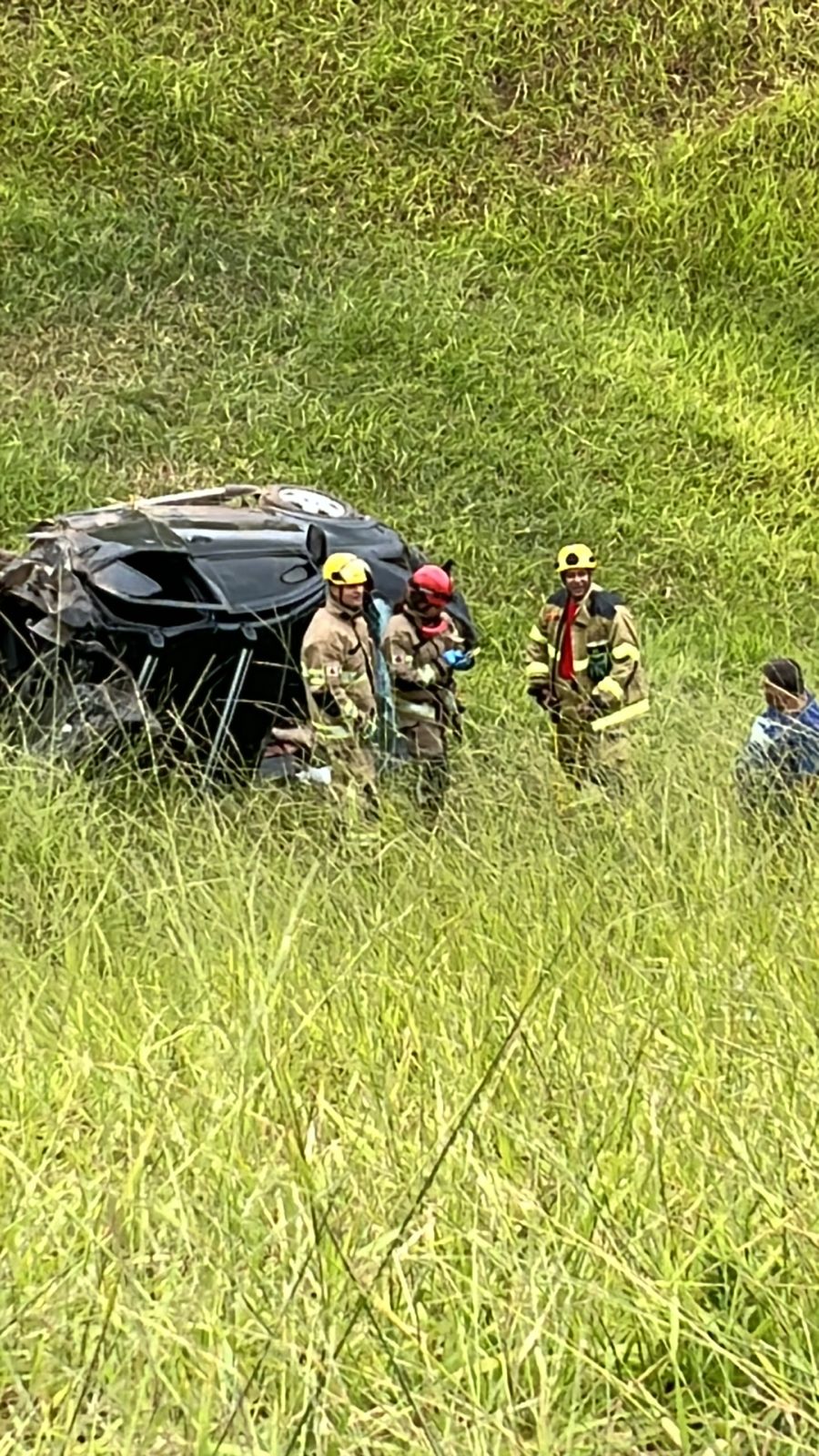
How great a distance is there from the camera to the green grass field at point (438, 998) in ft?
5.57

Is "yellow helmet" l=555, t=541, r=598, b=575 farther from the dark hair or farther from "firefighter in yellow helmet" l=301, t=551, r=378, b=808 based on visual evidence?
the dark hair

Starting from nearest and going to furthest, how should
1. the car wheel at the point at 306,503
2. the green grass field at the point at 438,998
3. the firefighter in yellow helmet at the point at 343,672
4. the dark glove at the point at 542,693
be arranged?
the green grass field at the point at 438,998 < the firefighter in yellow helmet at the point at 343,672 < the dark glove at the point at 542,693 < the car wheel at the point at 306,503

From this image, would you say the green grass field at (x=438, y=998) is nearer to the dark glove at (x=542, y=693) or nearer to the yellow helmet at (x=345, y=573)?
the dark glove at (x=542, y=693)

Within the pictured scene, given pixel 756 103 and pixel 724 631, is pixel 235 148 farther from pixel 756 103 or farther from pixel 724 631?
pixel 724 631

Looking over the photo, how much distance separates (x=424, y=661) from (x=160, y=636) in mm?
1077

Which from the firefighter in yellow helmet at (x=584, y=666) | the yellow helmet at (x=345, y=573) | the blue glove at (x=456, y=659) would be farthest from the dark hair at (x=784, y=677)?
the yellow helmet at (x=345, y=573)

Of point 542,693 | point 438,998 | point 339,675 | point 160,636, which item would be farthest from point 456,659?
point 438,998

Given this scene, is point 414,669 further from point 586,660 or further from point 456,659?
point 586,660

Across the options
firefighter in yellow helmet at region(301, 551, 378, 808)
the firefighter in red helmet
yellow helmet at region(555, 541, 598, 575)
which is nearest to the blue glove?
the firefighter in red helmet

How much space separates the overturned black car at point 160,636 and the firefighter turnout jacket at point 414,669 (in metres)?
0.12

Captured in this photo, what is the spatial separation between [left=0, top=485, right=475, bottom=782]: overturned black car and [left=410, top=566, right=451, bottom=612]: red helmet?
0.71 ft

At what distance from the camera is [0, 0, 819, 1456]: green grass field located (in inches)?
66.8

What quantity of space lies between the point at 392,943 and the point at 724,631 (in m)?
7.26

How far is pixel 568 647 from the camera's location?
20.7 feet
